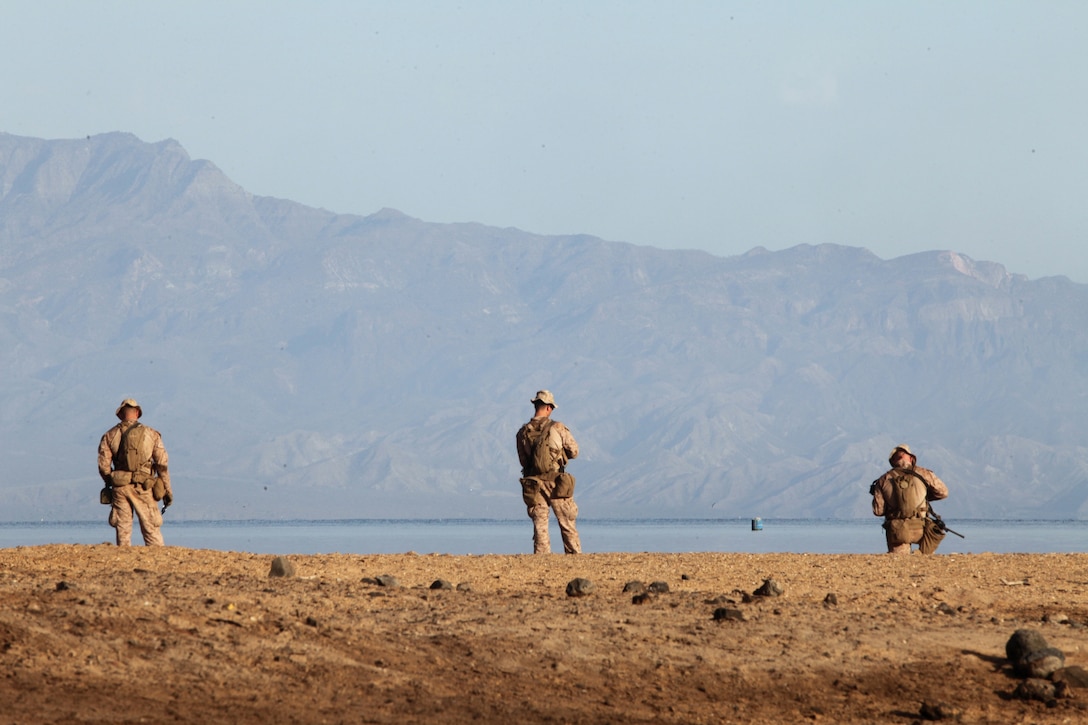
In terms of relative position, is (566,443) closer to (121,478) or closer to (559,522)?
(559,522)

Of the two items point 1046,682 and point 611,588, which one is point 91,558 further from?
point 1046,682

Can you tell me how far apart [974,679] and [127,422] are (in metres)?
13.1

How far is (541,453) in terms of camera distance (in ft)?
75.3

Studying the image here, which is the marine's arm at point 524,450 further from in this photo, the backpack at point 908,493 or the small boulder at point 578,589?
the small boulder at point 578,589

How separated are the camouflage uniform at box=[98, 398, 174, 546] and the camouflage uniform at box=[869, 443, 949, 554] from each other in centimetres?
894

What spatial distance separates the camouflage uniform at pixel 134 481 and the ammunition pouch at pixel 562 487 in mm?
Answer: 4788

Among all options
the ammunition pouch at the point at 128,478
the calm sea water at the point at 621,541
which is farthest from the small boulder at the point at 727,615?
the calm sea water at the point at 621,541

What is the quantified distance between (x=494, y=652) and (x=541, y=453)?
1018 cm

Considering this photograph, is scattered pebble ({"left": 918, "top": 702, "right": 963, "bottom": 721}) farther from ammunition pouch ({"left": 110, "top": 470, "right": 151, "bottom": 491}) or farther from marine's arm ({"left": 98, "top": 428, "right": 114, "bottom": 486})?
marine's arm ({"left": 98, "top": 428, "right": 114, "bottom": 486})

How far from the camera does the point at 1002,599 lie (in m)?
16.7

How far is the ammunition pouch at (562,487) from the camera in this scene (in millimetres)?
22812

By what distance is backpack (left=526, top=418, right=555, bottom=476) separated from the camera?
22.9m

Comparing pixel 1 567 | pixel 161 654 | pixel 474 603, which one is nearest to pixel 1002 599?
pixel 474 603

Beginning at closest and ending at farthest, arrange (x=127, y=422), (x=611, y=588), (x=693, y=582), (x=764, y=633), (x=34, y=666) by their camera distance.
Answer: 1. (x=34, y=666)
2. (x=764, y=633)
3. (x=611, y=588)
4. (x=693, y=582)
5. (x=127, y=422)
